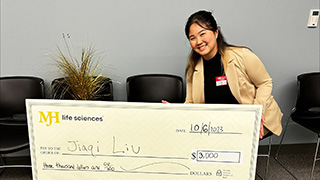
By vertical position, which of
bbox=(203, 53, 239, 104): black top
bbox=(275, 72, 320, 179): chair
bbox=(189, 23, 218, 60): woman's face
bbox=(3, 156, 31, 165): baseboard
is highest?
bbox=(189, 23, 218, 60): woman's face

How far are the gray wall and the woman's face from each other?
86 cm

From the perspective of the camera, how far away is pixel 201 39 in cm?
177

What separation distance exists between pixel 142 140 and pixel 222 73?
962 mm

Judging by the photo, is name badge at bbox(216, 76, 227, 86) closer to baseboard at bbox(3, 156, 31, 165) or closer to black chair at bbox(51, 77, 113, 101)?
black chair at bbox(51, 77, 113, 101)

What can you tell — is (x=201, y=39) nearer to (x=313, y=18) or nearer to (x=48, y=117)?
(x=48, y=117)

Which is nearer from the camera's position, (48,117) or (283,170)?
(48,117)

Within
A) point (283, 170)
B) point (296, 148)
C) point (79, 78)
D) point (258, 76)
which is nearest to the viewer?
point (258, 76)

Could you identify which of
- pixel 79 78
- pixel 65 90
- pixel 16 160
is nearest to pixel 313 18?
pixel 79 78

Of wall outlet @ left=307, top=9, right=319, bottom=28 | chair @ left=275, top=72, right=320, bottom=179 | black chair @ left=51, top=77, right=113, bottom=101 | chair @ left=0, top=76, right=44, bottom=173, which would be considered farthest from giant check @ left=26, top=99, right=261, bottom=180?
wall outlet @ left=307, top=9, right=319, bottom=28

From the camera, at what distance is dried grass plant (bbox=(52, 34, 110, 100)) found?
7.56 feet

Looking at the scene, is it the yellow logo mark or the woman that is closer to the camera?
the yellow logo mark

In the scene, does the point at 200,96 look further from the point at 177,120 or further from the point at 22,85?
the point at 22,85

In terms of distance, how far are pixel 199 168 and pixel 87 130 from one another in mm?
506

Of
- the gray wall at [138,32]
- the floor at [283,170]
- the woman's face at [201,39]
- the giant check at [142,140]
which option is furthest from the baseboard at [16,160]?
the woman's face at [201,39]
